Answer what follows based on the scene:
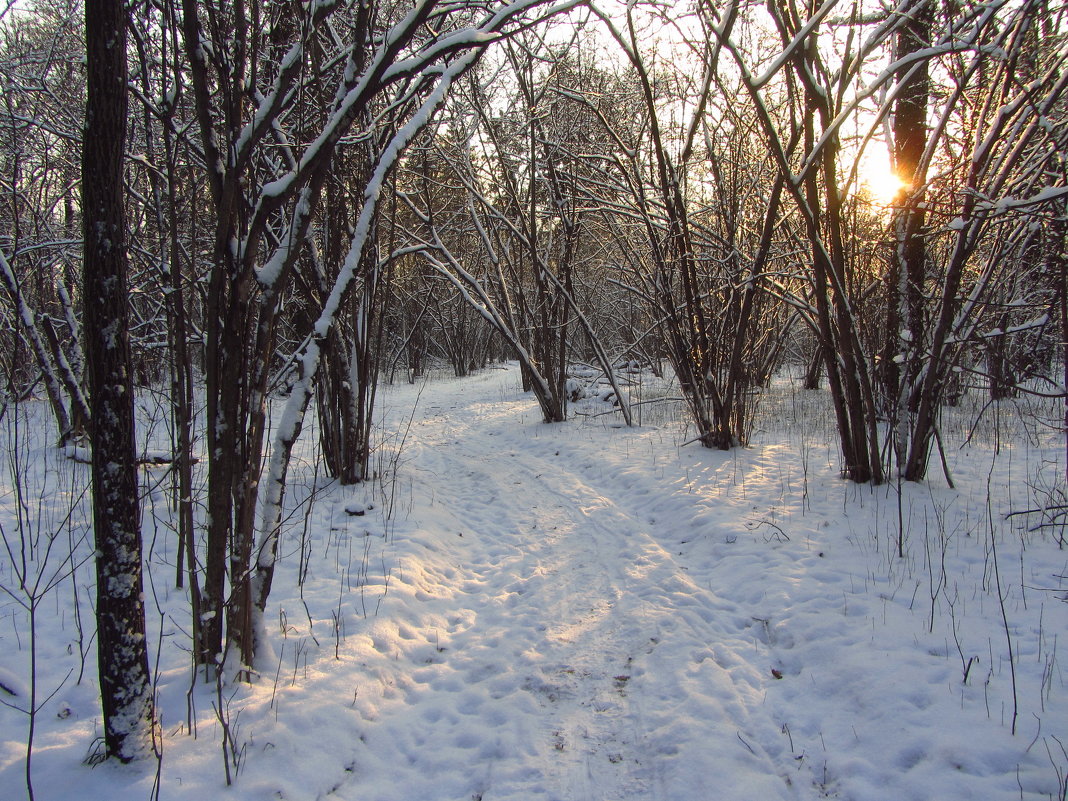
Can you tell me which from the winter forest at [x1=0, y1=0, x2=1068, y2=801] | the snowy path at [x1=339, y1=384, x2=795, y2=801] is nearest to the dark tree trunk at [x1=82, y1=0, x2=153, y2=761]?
the winter forest at [x1=0, y1=0, x2=1068, y2=801]

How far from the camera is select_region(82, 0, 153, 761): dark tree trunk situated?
6.11ft

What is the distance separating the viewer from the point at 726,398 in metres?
7.21

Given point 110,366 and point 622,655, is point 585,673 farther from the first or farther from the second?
point 110,366

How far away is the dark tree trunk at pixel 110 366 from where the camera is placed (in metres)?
1.86

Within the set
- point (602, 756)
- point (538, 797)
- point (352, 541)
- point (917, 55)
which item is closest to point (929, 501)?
point (917, 55)

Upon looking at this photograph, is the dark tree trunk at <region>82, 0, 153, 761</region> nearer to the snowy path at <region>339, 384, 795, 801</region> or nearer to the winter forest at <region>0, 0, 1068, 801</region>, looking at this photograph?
the winter forest at <region>0, 0, 1068, 801</region>

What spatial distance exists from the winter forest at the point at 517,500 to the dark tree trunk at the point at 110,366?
11 mm

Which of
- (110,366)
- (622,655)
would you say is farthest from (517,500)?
(110,366)

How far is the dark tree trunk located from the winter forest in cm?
1

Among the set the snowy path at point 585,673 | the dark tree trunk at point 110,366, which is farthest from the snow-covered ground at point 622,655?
the dark tree trunk at point 110,366

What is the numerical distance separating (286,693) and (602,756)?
1563 millimetres

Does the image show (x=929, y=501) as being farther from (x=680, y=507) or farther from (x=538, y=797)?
(x=538, y=797)

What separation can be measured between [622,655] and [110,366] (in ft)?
9.60

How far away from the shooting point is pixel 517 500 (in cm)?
643
